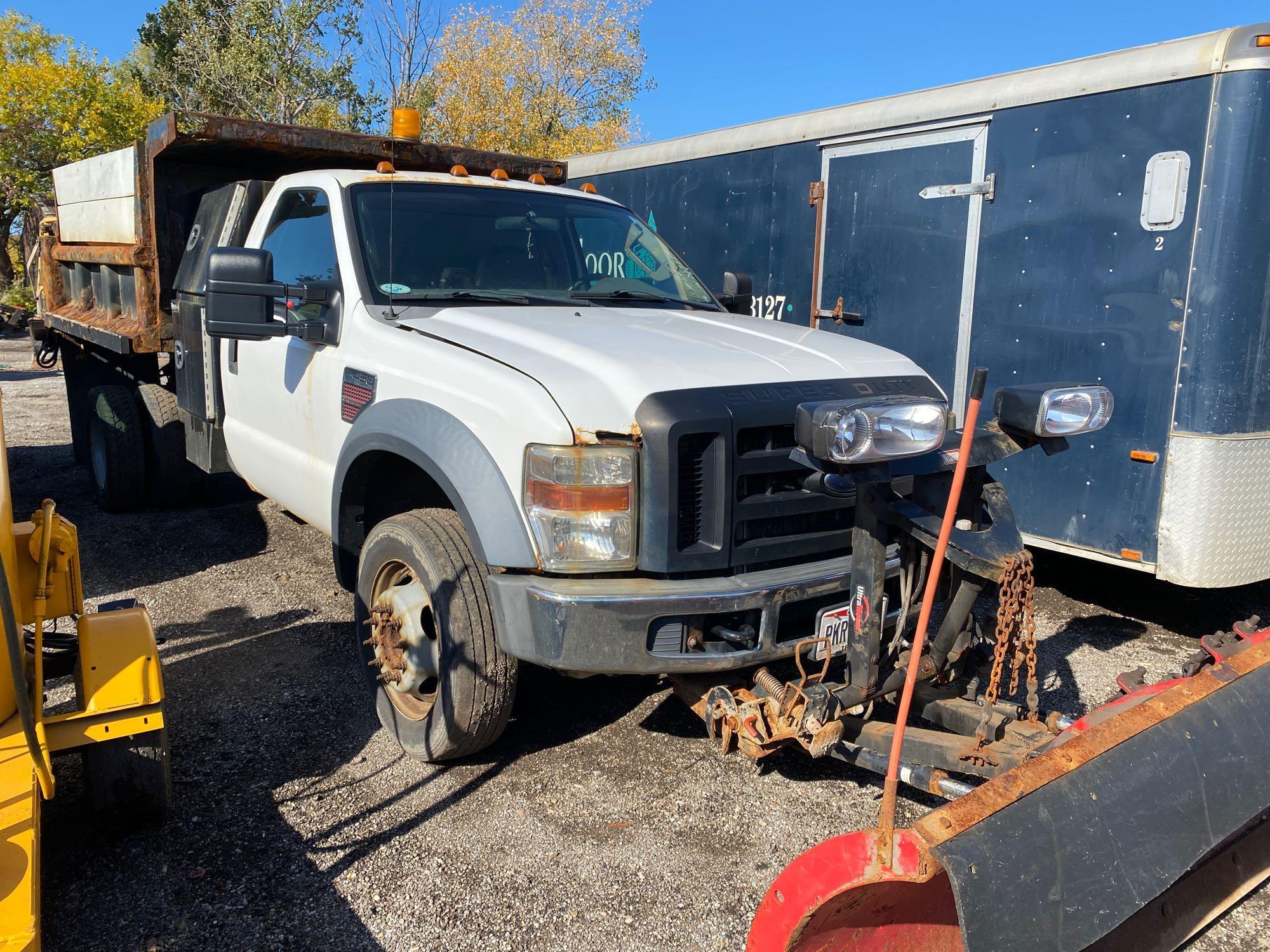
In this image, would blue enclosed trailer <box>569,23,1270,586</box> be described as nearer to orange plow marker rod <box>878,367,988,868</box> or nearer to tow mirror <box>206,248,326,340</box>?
tow mirror <box>206,248,326,340</box>

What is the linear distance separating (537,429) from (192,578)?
3.51m

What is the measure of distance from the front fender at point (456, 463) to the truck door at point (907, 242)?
3.49 m

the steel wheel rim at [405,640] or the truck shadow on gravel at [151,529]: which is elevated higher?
the steel wheel rim at [405,640]

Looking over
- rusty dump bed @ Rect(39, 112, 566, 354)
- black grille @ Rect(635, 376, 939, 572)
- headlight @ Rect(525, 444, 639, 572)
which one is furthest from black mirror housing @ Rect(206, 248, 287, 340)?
rusty dump bed @ Rect(39, 112, 566, 354)

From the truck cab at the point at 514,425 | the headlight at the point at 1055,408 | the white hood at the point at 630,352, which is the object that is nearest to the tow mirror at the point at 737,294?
the truck cab at the point at 514,425

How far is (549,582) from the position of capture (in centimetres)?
289

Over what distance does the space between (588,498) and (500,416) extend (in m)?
0.39

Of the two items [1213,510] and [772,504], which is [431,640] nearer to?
[772,504]

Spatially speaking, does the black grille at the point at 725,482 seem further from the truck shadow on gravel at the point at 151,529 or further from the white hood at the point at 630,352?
the truck shadow on gravel at the point at 151,529

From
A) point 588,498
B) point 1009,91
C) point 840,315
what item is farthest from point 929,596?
point 840,315

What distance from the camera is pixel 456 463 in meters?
3.12

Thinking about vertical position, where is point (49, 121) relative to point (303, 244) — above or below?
above

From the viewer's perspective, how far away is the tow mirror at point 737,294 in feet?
16.6

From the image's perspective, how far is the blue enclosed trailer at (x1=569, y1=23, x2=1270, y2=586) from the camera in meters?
4.51
